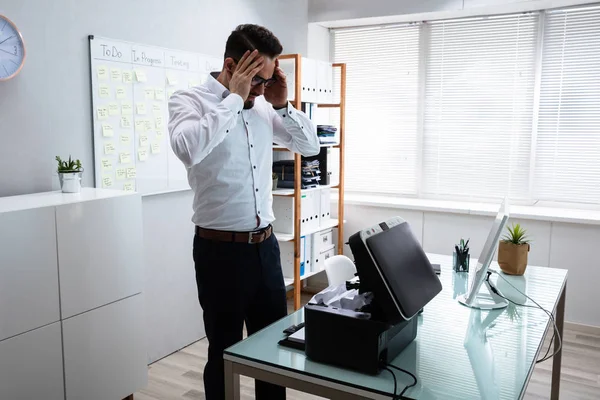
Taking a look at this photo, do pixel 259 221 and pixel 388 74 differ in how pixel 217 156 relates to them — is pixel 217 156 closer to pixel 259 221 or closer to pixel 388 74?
pixel 259 221

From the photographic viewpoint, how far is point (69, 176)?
8.91 feet

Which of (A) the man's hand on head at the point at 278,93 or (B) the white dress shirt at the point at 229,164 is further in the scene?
(A) the man's hand on head at the point at 278,93

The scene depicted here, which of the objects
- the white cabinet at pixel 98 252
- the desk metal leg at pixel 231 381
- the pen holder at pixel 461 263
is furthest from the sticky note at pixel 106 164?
the pen holder at pixel 461 263

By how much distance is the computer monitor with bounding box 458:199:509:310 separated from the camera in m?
2.05

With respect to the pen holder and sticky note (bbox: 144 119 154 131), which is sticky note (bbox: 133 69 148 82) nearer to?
sticky note (bbox: 144 119 154 131)

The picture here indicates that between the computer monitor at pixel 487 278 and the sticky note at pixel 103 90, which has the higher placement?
the sticky note at pixel 103 90

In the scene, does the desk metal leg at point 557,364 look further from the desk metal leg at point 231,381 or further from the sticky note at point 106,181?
the sticky note at point 106,181

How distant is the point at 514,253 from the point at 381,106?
106 inches

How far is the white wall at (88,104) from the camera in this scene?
2.65m

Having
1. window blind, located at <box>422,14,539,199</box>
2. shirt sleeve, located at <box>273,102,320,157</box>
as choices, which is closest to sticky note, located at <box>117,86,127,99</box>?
shirt sleeve, located at <box>273,102,320,157</box>

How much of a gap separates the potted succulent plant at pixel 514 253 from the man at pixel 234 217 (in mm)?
1105

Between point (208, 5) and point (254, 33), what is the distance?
71.9 inches

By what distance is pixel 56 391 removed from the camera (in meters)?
2.55

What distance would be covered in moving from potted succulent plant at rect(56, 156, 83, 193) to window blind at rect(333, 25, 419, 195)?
2990mm
